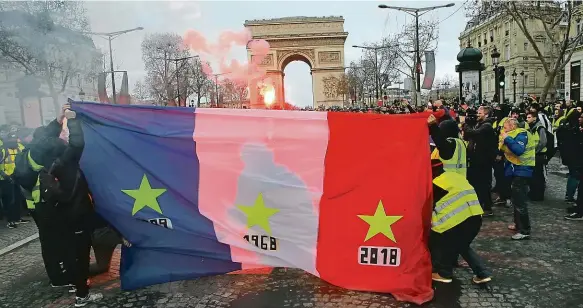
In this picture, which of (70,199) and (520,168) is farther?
(520,168)

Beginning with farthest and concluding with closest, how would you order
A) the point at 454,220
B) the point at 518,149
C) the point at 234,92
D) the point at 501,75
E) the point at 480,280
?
the point at 234,92
the point at 501,75
the point at 518,149
the point at 480,280
the point at 454,220

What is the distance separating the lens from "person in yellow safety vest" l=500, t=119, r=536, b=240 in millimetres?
6660

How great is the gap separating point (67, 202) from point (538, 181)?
8116mm

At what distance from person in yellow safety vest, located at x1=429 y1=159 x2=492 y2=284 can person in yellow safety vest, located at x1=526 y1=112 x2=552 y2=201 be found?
434 cm

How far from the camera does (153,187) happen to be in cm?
497

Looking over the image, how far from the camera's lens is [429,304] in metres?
4.60

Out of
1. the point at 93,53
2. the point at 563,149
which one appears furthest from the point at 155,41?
the point at 563,149

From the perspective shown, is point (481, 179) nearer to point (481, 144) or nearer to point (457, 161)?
point (481, 144)

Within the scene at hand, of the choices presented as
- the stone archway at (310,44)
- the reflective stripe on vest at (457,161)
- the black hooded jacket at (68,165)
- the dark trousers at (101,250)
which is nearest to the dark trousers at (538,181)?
the reflective stripe on vest at (457,161)

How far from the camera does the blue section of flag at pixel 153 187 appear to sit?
4.95 metres

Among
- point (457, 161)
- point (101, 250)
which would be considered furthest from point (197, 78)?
point (457, 161)

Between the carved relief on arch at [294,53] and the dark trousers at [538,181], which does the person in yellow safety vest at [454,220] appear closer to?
the dark trousers at [538,181]

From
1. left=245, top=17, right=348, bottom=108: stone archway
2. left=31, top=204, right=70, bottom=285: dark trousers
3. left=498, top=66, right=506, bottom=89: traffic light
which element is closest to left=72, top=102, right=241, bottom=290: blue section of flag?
left=31, top=204, right=70, bottom=285: dark trousers

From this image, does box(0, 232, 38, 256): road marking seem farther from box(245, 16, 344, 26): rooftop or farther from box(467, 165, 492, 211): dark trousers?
box(245, 16, 344, 26): rooftop
